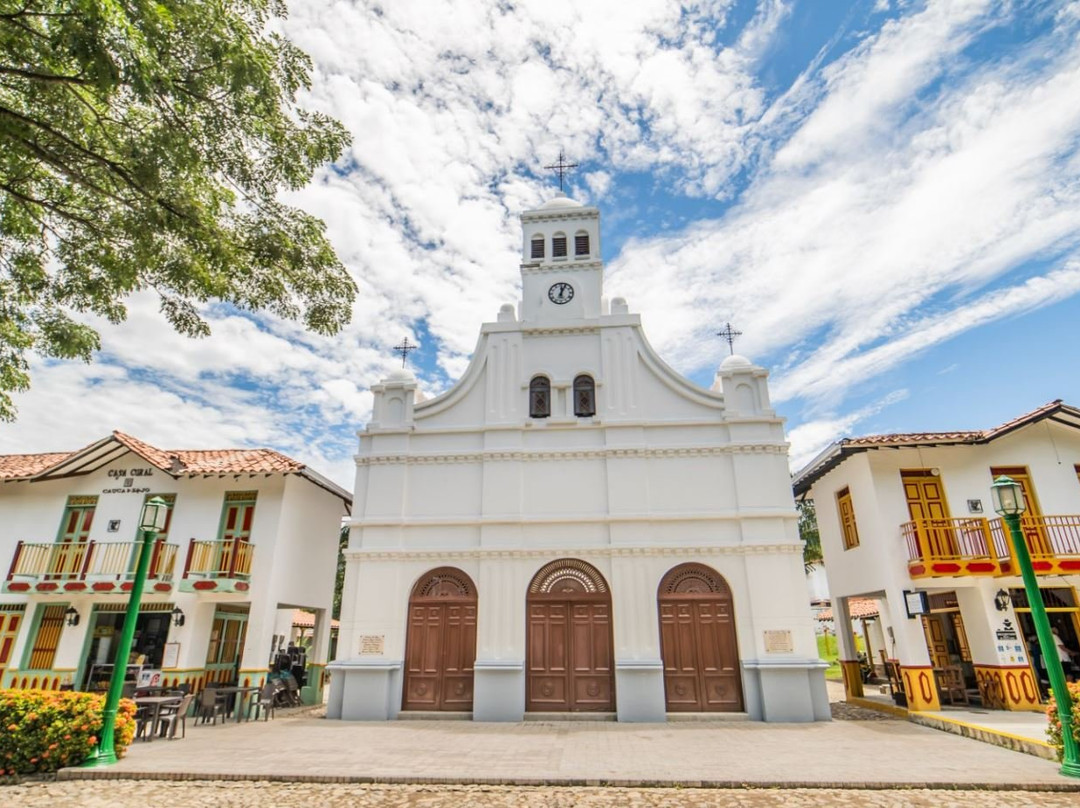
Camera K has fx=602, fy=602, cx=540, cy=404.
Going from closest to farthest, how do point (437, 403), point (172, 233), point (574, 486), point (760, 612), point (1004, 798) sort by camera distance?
point (1004, 798)
point (172, 233)
point (760, 612)
point (574, 486)
point (437, 403)

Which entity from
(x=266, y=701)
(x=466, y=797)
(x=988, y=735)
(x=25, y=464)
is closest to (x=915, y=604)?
(x=988, y=735)

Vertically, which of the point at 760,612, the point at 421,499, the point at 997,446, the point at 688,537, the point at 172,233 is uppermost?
the point at 172,233

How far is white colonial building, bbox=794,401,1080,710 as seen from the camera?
1405 centimetres

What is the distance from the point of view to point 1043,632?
8.45 meters

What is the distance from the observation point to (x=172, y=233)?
8.94 metres

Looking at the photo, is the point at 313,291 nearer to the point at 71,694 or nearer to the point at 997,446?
the point at 71,694

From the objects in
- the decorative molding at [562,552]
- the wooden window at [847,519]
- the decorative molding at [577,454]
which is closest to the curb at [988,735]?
the decorative molding at [562,552]

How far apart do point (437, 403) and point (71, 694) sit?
9.39 m

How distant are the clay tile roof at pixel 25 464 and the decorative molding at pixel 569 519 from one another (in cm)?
1051

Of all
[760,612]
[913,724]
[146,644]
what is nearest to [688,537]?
[760,612]

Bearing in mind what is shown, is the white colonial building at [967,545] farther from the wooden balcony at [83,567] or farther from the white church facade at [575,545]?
the wooden balcony at [83,567]

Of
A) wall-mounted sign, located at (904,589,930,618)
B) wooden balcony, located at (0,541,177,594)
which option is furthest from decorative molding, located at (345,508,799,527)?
wooden balcony, located at (0,541,177,594)

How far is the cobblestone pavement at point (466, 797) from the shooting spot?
23.8ft

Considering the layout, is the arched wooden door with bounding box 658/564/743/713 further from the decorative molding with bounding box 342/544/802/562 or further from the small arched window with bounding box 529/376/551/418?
the small arched window with bounding box 529/376/551/418
